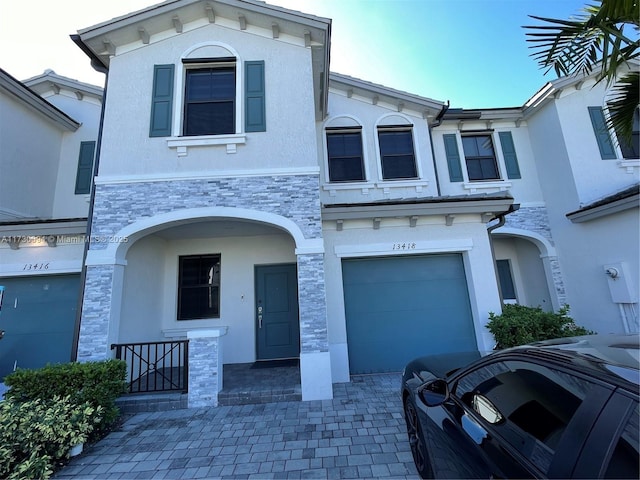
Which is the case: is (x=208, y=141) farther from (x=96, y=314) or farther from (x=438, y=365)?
(x=438, y=365)

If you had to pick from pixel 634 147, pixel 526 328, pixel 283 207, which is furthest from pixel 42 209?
pixel 634 147

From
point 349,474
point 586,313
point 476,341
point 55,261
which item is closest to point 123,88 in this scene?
point 55,261

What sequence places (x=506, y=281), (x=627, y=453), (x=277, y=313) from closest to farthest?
(x=627, y=453) → (x=277, y=313) → (x=506, y=281)

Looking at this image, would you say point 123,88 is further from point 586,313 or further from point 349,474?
point 586,313

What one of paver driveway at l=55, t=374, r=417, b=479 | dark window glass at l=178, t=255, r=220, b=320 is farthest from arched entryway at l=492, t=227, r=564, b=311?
dark window glass at l=178, t=255, r=220, b=320

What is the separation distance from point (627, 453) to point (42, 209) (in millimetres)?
10894

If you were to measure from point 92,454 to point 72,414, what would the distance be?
1.79 feet

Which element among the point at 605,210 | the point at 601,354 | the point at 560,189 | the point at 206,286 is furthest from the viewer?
the point at 560,189

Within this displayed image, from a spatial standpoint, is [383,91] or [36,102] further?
[383,91]

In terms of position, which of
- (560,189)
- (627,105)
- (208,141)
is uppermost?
(208,141)

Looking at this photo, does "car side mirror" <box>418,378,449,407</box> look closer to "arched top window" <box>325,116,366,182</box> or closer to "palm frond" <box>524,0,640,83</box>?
"palm frond" <box>524,0,640,83</box>

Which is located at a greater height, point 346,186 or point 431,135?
point 431,135

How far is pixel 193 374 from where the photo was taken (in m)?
4.84

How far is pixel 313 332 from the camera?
502 cm
